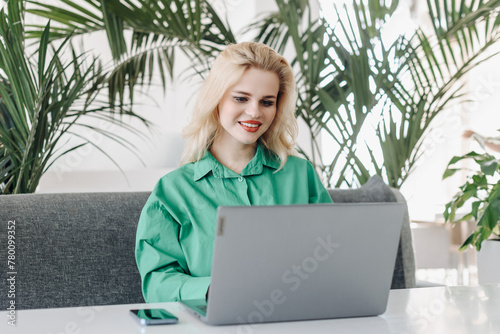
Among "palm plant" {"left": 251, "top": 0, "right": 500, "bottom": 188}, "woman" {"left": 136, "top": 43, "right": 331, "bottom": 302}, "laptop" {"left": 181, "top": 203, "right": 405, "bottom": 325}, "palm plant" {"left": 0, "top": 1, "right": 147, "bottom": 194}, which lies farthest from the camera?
"palm plant" {"left": 251, "top": 0, "right": 500, "bottom": 188}

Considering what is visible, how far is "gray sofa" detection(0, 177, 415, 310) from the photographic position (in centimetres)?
164

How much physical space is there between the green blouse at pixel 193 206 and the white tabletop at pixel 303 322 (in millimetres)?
341

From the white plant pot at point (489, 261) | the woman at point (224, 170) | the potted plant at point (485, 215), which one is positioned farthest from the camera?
the white plant pot at point (489, 261)

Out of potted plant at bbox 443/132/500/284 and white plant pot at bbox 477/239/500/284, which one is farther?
white plant pot at bbox 477/239/500/284

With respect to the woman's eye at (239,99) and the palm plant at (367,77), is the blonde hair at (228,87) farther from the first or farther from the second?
the palm plant at (367,77)

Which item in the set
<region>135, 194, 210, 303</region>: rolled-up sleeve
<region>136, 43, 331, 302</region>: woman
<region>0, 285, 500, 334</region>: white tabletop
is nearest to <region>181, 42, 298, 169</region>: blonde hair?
<region>136, 43, 331, 302</region>: woman

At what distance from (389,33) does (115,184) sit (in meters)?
4.29

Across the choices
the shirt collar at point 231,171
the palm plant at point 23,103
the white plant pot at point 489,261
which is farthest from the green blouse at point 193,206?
the white plant pot at point 489,261

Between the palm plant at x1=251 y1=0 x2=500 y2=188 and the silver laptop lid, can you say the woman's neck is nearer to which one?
the silver laptop lid

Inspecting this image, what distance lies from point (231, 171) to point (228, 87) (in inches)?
9.0

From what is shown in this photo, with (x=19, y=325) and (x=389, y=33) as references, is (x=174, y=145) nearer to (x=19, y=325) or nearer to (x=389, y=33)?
(x=389, y=33)

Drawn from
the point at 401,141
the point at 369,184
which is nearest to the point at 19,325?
the point at 369,184

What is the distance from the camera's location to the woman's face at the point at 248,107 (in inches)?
63.5

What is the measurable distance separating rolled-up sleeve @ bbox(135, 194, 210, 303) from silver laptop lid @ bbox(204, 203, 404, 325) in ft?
1.39
